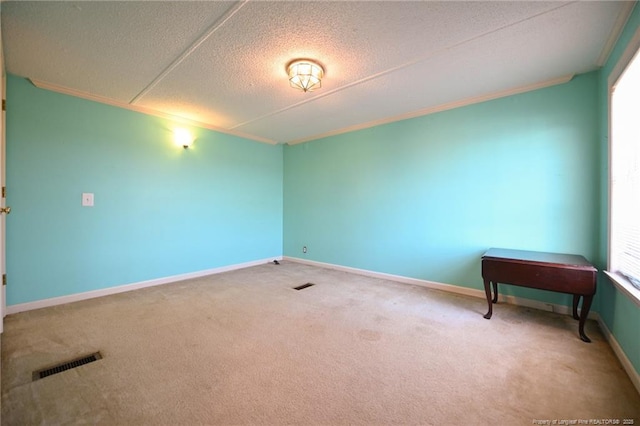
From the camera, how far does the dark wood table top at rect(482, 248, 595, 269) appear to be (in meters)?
2.13

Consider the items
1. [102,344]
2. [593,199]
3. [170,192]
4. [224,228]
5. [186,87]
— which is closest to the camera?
[102,344]

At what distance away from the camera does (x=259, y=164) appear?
479 cm

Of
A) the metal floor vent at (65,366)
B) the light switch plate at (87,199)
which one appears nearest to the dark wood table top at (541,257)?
the metal floor vent at (65,366)

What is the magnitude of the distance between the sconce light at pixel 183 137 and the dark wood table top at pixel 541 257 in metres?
3.96

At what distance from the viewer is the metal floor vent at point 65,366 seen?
1.60 m

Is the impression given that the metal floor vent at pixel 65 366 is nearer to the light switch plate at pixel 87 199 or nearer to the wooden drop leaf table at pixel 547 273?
the light switch plate at pixel 87 199

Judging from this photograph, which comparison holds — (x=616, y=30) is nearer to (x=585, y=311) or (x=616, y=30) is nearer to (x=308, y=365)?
(x=585, y=311)

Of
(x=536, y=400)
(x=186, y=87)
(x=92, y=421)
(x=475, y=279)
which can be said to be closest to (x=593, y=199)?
(x=475, y=279)

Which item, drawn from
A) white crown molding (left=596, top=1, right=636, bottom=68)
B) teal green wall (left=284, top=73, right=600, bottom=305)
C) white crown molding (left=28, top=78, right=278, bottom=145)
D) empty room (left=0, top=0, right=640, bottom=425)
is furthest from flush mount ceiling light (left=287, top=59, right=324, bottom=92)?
white crown molding (left=28, top=78, right=278, bottom=145)

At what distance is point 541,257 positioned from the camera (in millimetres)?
2340

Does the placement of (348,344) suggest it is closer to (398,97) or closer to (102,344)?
(102,344)

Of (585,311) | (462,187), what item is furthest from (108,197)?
(585,311)

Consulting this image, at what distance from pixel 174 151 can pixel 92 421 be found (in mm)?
3203

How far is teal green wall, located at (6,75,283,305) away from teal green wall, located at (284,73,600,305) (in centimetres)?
163
